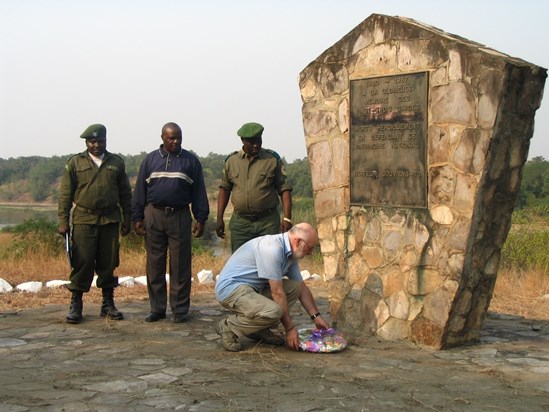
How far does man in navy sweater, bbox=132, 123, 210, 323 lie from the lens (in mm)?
6734

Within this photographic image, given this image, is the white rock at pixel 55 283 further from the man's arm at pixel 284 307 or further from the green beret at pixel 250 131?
the man's arm at pixel 284 307

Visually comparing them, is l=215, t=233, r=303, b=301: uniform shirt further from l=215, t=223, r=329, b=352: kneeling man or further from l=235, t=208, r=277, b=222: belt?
l=235, t=208, r=277, b=222: belt

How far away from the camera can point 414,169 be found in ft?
18.7

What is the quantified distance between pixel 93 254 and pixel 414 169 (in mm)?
3131

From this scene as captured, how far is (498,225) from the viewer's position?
5.55 metres

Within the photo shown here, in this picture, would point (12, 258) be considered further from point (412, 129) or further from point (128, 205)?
point (412, 129)

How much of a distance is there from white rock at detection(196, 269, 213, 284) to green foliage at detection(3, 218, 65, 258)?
3227mm

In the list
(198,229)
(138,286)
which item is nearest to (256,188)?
(198,229)

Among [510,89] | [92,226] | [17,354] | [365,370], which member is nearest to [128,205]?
[92,226]

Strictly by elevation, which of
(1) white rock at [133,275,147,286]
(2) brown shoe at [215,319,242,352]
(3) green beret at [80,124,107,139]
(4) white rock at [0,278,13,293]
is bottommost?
(2) brown shoe at [215,319,242,352]

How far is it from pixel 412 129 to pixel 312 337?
1.81 m

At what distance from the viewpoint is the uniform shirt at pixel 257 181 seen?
668 centimetres

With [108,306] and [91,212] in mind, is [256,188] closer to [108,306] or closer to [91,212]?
[91,212]

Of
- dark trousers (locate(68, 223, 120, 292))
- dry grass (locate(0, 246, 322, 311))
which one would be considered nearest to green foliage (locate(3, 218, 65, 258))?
dry grass (locate(0, 246, 322, 311))
